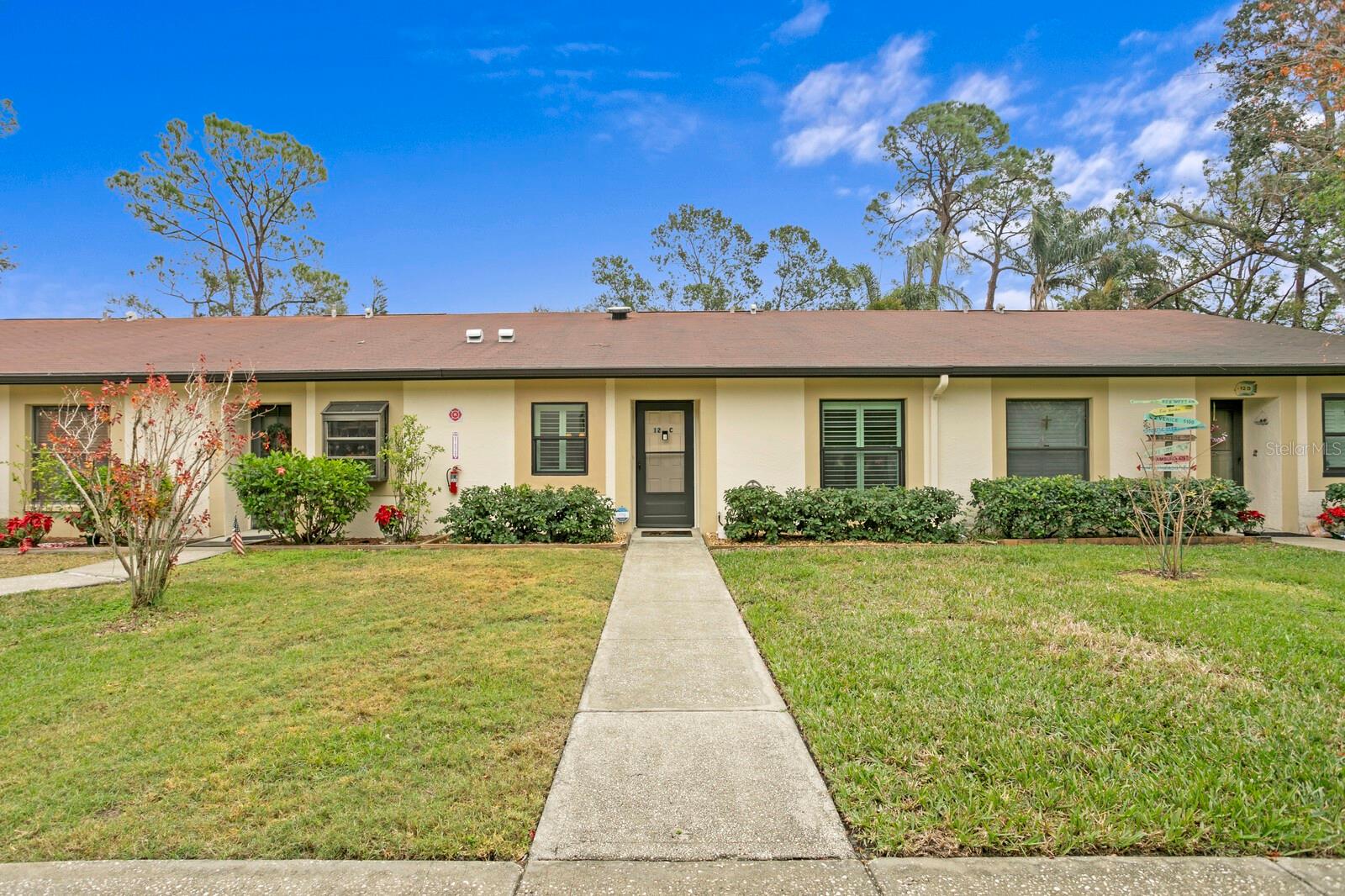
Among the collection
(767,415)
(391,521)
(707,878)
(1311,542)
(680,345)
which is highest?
(680,345)

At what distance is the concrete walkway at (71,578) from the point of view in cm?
641

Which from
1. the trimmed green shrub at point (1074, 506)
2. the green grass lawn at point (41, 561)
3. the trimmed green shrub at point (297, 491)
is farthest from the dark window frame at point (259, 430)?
the trimmed green shrub at point (1074, 506)

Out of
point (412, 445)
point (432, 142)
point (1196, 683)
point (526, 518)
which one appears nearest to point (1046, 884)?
point (1196, 683)

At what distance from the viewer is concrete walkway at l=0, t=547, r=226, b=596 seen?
21.0 feet

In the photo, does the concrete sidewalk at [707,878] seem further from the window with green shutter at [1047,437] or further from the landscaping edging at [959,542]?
the window with green shutter at [1047,437]

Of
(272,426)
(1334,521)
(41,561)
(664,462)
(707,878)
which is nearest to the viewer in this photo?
(707,878)

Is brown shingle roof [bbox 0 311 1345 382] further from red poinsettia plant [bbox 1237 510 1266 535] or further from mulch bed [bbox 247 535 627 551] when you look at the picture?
mulch bed [bbox 247 535 627 551]

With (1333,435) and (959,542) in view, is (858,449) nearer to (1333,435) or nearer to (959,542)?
(959,542)

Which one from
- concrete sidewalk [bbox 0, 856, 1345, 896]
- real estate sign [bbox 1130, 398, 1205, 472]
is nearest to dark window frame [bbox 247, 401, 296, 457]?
concrete sidewalk [bbox 0, 856, 1345, 896]

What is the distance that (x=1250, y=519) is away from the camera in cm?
924

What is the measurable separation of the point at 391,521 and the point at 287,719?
640 centimetres

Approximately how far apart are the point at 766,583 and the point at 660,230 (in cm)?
2221

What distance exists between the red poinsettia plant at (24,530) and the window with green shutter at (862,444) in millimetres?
11487

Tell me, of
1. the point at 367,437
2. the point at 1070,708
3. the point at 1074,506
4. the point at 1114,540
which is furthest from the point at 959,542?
the point at 367,437
